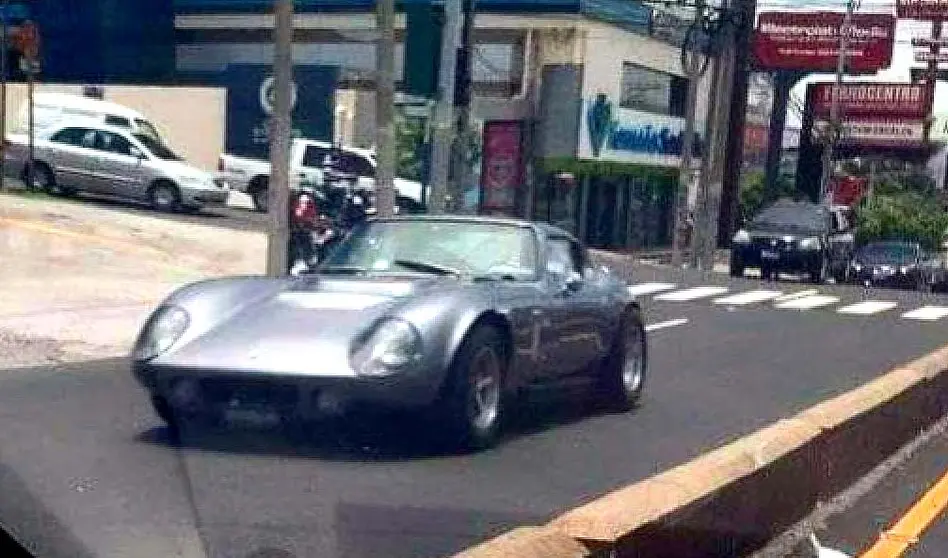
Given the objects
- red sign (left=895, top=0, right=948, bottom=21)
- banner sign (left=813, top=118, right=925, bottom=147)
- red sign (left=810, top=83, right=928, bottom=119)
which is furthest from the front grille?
banner sign (left=813, top=118, right=925, bottom=147)

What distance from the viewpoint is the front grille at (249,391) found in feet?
27.4

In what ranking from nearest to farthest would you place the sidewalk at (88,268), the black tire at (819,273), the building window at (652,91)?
1. the sidewalk at (88,268)
2. the black tire at (819,273)
3. the building window at (652,91)

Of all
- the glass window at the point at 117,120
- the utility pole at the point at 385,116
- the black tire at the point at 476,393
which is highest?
the utility pole at the point at 385,116

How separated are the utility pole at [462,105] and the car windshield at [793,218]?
12601mm

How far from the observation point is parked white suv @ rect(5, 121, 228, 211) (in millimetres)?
31531

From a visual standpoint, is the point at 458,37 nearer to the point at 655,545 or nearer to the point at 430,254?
the point at 430,254

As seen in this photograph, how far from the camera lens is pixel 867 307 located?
26.4 meters

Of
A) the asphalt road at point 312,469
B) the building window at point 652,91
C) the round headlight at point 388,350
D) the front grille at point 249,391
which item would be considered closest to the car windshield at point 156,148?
the building window at point 652,91

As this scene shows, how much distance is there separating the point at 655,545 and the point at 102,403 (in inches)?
219

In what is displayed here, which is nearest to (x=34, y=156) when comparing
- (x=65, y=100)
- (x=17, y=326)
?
(x=65, y=100)

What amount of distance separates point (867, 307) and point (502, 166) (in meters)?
18.3

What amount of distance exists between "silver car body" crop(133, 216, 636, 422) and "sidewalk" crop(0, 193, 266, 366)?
4.06 m

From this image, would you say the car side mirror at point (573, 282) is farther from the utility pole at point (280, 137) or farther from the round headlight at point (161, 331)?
the utility pole at point (280, 137)

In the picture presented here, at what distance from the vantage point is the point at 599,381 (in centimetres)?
1134
